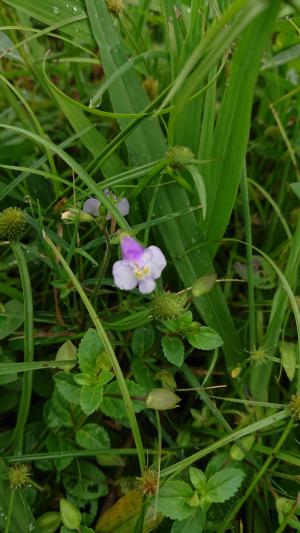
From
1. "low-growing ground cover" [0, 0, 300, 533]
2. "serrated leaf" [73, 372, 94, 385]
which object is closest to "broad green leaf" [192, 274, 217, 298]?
"low-growing ground cover" [0, 0, 300, 533]

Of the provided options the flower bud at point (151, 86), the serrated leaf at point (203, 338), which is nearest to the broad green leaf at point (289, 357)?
the serrated leaf at point (203, 338)

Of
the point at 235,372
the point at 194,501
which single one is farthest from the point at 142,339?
the point at 194,501

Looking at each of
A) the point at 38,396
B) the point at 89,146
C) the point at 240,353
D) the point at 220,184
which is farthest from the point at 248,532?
the point at 89,146

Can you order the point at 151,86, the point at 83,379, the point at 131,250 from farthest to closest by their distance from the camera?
the point at 151,86
the point at 83,379
the point at 131,250

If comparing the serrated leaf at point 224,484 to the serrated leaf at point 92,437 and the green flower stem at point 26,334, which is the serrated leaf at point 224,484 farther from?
the green flower stem at point 26,334

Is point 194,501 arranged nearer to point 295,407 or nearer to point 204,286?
point 295,407

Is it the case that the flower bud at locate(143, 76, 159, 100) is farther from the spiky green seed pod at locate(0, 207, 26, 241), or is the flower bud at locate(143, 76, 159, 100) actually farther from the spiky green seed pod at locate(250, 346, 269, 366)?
the spiky green seed pod at locate(250, 346, 269, 366)
